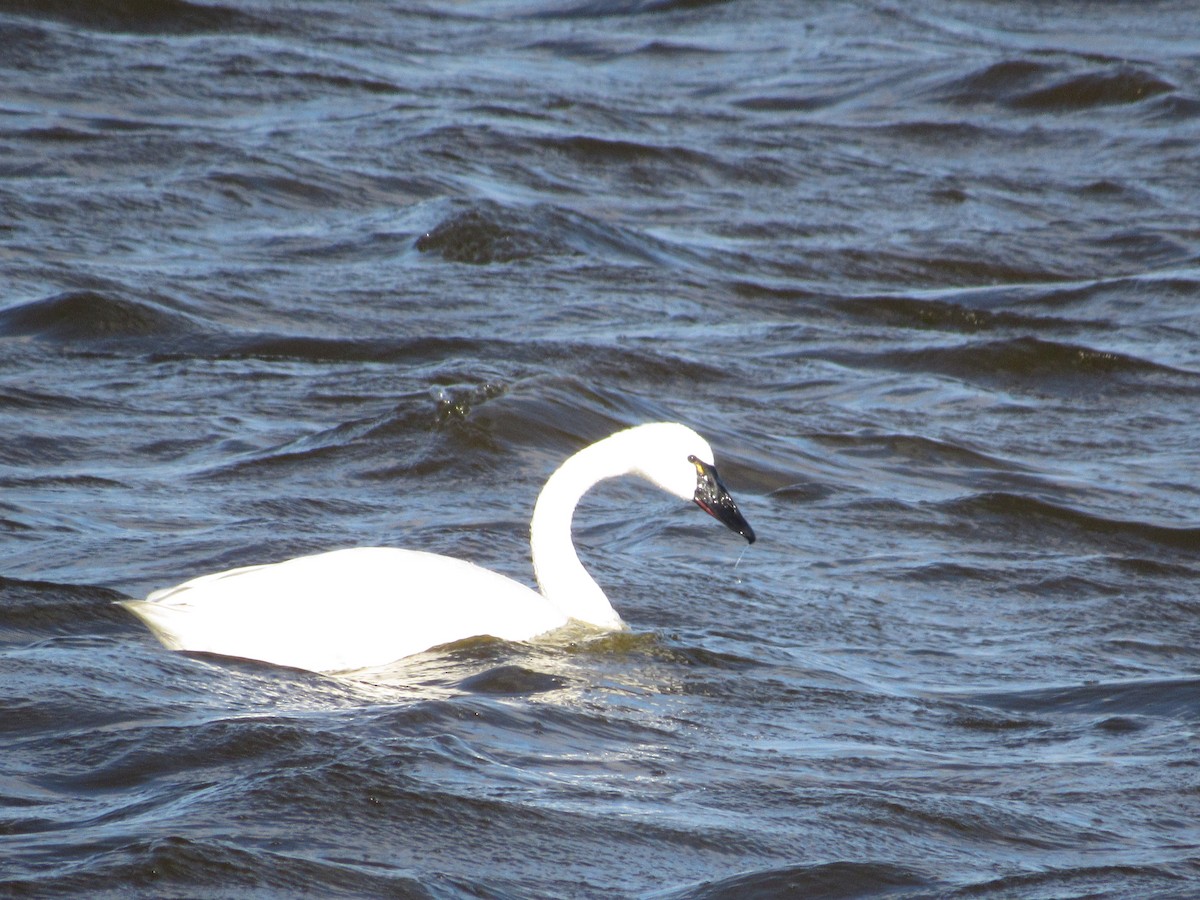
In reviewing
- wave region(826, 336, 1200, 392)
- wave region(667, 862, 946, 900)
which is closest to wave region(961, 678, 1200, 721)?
wave region(667, 862, 946, 900)

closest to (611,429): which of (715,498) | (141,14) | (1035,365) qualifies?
(715,498)

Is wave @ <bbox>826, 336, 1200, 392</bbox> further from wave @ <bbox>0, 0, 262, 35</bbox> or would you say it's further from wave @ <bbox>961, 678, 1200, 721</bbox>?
wave @ <bbox>0, 0, 262, 35</bbox>

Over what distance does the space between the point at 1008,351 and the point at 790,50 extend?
27.7 ft

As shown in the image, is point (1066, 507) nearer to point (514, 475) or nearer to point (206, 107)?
point (514, 475)

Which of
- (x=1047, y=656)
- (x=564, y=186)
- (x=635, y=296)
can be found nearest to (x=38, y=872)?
(x=1047, y=656)

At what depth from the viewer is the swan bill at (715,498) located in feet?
22.2

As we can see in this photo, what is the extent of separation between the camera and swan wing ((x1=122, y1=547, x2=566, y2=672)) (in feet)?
19.1

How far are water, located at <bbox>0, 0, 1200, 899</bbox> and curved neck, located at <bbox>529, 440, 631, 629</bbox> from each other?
19 centimetres

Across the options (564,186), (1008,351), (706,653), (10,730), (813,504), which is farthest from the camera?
(564,186)

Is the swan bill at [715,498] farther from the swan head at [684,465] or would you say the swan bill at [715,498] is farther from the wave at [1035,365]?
the wave at [1035,365]

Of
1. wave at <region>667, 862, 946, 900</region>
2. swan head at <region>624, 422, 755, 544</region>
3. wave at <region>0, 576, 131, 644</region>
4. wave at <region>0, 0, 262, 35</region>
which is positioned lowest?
wave at <region>667, 862, 946, 900</region>

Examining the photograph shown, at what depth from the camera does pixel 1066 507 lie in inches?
332

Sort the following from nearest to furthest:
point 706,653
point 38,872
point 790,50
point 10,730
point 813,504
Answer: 1. point 38,872
2. point 10,730
3. point 706,653
4. point 813,504
5. point 790,50

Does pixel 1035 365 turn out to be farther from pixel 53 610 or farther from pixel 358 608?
pixel 53 610
